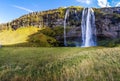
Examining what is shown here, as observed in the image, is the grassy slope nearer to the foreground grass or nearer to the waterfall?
the waterfall

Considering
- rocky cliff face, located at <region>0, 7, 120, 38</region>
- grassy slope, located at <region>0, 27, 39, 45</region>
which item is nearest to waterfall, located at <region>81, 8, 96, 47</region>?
rocky cliff face, located at <region>0, 7, 120, 38</region>

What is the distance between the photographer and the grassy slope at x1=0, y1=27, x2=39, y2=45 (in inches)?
5702

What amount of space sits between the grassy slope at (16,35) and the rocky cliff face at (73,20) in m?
3.78

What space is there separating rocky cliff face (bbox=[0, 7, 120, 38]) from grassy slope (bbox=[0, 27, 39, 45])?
3785 millimetres

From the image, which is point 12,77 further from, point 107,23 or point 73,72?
point 107,23

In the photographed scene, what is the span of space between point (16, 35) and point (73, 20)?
118 feet

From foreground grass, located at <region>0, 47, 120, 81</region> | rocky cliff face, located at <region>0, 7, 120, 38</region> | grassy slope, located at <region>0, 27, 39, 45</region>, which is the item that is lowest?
foreground grass, located at <region>0, 47, 120, 81</region>

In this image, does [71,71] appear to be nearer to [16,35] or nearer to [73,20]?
[73,20]

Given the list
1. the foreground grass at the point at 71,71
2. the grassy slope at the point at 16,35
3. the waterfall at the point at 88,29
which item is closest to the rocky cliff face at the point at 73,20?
the waterfall at the point at 88,29

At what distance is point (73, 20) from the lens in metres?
141

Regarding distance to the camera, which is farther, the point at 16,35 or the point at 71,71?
the point at 16,35

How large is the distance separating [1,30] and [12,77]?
149m

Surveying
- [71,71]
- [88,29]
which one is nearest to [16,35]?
[88,29]

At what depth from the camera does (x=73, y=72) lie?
67.6 ft
